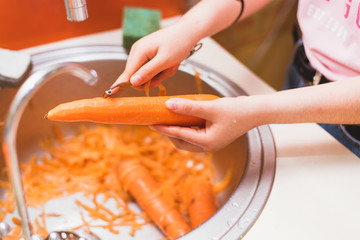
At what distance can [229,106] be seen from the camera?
580 mm

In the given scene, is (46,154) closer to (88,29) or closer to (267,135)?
(88,29)

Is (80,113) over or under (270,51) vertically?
over

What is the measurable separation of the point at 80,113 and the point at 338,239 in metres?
0.49

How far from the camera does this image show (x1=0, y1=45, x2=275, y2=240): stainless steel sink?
0.64m

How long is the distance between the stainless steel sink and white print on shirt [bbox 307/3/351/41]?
0.23m

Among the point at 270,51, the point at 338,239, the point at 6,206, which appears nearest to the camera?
the point at 338,239

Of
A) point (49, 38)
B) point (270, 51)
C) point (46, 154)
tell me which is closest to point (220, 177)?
point (46, 154)

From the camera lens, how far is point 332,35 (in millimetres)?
716

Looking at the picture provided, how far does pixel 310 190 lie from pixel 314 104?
0.51ft

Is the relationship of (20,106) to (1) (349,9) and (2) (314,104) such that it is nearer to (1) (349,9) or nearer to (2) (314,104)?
(2) (314,104)

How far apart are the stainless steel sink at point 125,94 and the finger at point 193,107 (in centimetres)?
15

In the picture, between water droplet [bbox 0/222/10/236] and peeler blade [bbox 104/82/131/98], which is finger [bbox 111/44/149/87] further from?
water droplet [bbox 0/222/10/236]

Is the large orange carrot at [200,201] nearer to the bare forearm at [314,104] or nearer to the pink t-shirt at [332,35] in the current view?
the bare forearm at [314,104]

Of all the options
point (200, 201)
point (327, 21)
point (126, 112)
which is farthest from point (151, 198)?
point (327, 21)
